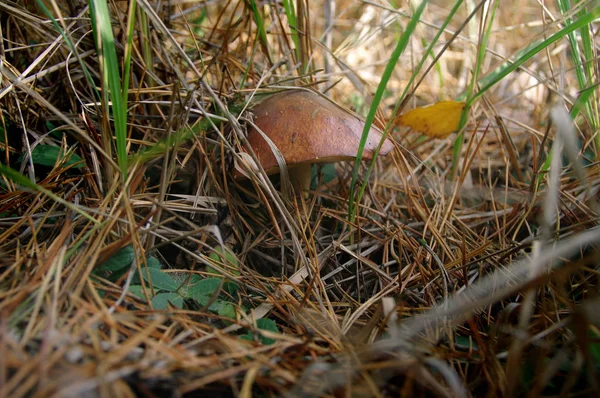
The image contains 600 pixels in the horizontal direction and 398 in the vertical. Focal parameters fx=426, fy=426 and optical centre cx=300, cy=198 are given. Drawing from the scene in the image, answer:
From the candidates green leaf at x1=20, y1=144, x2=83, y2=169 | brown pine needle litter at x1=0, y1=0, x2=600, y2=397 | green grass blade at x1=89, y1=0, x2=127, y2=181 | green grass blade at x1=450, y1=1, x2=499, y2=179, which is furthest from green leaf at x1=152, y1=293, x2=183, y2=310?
green grass blade at x1=450, y1=1, x2=499, y2=179

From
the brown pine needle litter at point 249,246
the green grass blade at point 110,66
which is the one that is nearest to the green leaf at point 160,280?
the brown pine needle litter at point 249,246

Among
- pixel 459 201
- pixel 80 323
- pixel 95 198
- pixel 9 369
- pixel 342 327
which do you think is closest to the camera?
pixel 9 369

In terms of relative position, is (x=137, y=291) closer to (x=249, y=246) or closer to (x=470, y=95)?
(x=249, y=246)

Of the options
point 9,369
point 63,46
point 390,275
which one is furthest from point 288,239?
point 63,46

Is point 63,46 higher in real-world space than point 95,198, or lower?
higher

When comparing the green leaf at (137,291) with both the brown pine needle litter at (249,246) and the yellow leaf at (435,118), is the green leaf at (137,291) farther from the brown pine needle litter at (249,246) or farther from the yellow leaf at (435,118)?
the yellow leaf at (435,118)

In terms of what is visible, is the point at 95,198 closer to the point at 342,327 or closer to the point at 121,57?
the point at 121,57

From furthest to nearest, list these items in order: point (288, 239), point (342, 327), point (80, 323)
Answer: point (288, 239) < point (342, 327) < point (80, 323)

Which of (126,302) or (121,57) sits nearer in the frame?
(126,302)
